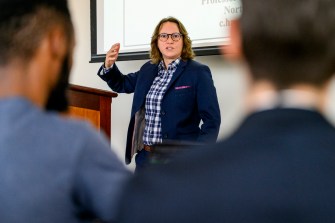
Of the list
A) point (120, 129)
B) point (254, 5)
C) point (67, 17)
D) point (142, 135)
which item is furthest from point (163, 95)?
point (254, 5)

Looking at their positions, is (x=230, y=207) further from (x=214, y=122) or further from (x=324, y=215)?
(x=214, y=122)

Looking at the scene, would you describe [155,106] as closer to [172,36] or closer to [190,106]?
[190,106]

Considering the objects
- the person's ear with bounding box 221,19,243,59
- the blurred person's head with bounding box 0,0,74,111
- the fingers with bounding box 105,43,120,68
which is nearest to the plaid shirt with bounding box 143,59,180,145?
the fingers with bounding box 105,43,120,68

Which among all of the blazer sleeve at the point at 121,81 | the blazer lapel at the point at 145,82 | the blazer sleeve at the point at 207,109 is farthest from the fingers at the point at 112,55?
the blazer sleeve at the point at 207,109

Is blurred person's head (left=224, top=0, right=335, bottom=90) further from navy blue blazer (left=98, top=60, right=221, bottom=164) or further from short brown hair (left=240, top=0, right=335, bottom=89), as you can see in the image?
navy blue blazer (left=98, top=60, right=221, bottom=164)

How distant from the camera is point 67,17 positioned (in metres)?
0.90

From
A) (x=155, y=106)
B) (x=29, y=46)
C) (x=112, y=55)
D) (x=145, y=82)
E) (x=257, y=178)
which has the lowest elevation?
(x=155, y=106)

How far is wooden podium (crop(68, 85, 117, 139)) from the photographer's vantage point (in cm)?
264

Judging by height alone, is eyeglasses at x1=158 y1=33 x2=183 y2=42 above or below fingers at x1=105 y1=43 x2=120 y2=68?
above

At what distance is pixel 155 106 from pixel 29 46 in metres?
2.01

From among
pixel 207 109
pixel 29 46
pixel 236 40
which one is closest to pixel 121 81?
pixel 207 109

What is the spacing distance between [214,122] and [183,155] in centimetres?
213

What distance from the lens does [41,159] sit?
0.78 m

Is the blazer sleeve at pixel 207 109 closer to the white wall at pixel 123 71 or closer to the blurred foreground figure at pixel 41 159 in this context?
the white wall at pixel 123 71
